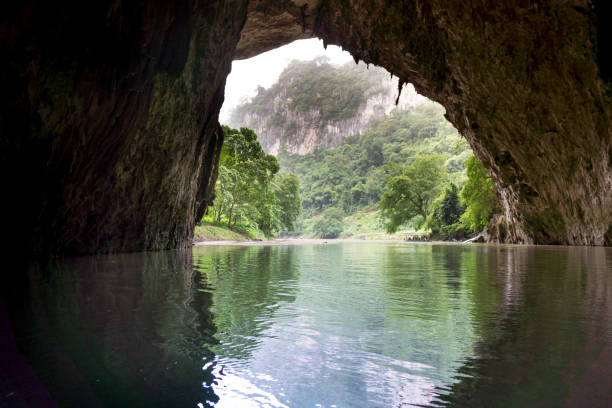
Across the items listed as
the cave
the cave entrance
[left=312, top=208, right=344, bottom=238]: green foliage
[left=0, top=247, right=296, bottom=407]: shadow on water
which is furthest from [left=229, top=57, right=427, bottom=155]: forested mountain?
[left=0, top=247, right=296, bottom=407]: shadow on water

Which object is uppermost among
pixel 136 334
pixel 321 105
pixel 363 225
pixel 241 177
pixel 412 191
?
pixel 321 105

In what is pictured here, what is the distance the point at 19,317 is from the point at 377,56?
59.6ft

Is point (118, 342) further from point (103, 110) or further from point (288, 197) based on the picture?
point (288, 197)

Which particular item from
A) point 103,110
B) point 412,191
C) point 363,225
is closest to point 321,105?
point 363,225

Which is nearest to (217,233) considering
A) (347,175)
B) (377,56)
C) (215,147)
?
(215,147)

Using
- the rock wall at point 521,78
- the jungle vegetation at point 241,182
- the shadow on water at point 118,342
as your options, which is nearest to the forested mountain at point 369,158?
the jungle vegetation at point 241,182

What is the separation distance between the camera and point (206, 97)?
459 inches

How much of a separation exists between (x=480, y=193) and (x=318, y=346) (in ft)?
95.4

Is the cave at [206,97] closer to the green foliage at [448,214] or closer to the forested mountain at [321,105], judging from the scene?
the green foliage at [448,214]

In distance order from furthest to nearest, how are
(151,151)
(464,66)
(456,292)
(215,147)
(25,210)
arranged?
(215,147)
(464,66)
(151,151)
(25,210)
(456,292)

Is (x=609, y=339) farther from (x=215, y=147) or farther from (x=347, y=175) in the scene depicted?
(x=347, y=175)

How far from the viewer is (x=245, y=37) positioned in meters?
18.4

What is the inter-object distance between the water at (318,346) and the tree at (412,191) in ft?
138

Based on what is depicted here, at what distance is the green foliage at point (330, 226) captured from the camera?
269 feet
